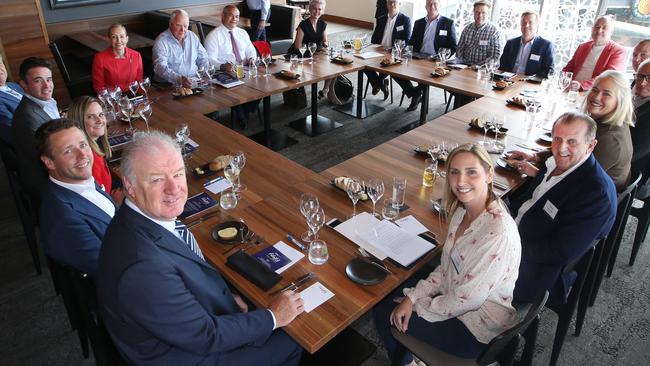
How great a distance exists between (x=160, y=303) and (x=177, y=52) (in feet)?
13.2

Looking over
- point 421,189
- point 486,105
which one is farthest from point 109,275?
point 486,105

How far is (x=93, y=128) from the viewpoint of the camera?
287cm

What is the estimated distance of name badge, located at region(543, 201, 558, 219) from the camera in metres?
2.33

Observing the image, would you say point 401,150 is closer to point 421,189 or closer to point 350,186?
point 421,189

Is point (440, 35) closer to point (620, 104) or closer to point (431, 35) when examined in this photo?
point (431, 35)

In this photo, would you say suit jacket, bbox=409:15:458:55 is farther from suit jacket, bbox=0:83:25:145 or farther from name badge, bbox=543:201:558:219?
suit jacket, bbox=0:83:25:145

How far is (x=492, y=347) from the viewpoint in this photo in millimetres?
1706

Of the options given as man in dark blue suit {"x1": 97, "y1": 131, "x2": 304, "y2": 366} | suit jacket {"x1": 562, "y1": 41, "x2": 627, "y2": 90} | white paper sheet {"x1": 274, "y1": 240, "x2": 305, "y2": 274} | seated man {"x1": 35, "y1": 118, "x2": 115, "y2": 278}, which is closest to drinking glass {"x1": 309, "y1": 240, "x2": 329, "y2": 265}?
white paper sheet {"x1": 274, "y1": 240, "x2": 305, "y2": 274}

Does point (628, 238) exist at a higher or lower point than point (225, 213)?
lower

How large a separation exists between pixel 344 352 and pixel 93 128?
6.71ft

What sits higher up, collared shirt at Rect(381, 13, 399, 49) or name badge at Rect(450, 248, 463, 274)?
collared shirt at Rect(381, 13, 399, 49)

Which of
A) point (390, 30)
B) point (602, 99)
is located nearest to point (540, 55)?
point (390, 30)

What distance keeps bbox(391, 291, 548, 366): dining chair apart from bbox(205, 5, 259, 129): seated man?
13.0ft

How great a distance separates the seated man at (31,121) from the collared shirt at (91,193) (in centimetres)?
63
